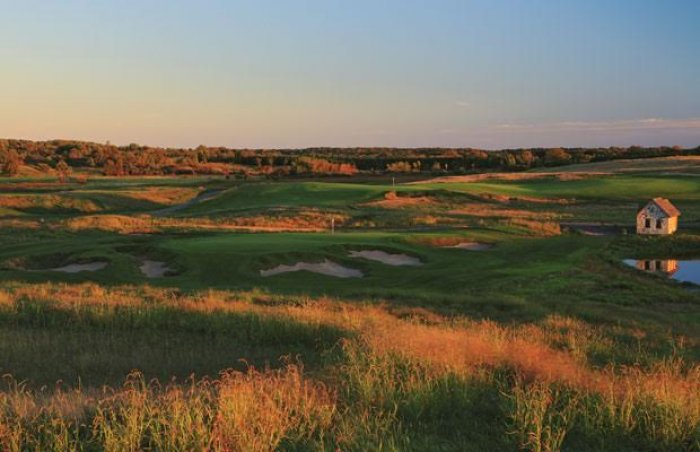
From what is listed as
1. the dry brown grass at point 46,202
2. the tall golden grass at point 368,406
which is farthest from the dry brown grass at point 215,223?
the tall golden grass at point 368,406

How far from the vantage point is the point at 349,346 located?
11.6 meters

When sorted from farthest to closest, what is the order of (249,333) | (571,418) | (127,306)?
(127,306) → (249,333) → (571,418)

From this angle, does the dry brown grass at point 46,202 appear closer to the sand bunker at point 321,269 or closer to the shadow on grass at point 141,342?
the sand bunker at point 321,269

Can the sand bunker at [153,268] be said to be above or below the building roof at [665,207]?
below

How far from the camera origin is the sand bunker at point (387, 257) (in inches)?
1372

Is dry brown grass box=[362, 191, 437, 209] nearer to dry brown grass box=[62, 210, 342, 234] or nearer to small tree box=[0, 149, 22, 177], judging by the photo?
dry brown grass box=[62, 210, 342, 234]

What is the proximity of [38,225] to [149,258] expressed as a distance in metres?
26.2

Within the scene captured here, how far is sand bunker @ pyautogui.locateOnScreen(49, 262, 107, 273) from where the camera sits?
30.6 metres

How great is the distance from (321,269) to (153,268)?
819cm

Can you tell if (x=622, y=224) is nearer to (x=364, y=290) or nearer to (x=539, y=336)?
(x=364, y=290)

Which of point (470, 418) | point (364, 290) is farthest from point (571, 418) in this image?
point (364, 290)

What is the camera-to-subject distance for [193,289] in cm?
2502

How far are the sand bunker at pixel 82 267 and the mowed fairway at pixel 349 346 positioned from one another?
305mm

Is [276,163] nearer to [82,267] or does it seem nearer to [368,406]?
[82,267]
